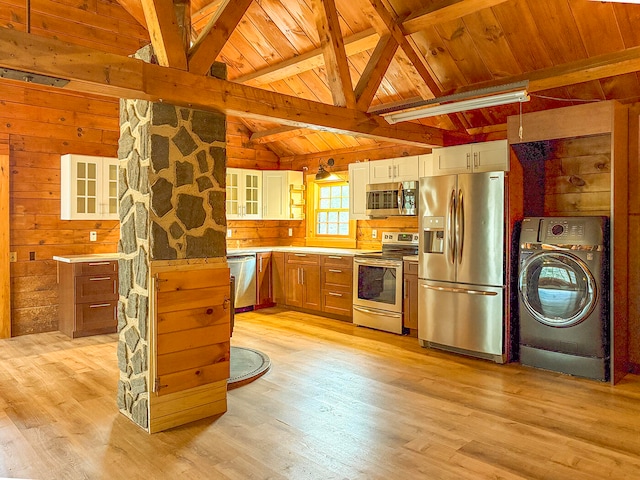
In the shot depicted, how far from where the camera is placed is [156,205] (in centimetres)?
312

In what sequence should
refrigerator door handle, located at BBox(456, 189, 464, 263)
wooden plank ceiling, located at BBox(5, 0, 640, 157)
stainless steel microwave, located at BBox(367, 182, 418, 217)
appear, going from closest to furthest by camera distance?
1. wooden plank ceiling, located at BBox(5, 0, 640, 157)
2. refrigerator door handle, located at BBox(456, 189, 464, 263)
3. stainless steel microwave, located at BBox(367, 182, 418, 217)

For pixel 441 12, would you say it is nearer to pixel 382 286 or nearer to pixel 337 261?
pixel 382 286

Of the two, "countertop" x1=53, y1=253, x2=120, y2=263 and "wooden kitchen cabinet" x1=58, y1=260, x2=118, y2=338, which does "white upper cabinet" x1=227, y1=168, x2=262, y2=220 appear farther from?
"wooden kitchen cabinet" x1=58, y1=260, x2=118, y2=338

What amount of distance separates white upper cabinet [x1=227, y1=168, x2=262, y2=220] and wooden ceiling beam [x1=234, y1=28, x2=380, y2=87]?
4.58 feet

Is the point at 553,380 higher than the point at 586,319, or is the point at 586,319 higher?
the point at 586,319

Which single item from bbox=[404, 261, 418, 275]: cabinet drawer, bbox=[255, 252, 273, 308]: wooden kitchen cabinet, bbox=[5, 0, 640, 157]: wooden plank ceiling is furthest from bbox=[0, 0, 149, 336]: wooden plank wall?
bbox=[404, 261, 418, 275]: cabinet drawer

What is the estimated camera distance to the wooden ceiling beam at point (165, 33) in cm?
308

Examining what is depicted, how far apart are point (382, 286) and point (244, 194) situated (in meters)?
2.81

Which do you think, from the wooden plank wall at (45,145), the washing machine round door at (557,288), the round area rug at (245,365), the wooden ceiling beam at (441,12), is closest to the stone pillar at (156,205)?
the round area rug at (245,365)

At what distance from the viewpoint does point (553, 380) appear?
13.5 ft

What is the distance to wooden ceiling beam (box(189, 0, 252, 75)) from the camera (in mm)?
3326

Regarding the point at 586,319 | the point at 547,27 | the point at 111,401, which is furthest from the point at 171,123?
the point at 586,319

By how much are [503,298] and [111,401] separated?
343 cm

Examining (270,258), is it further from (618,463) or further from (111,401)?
(618,463)
